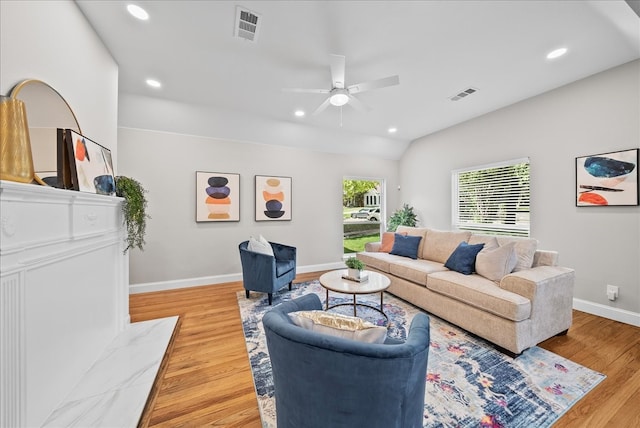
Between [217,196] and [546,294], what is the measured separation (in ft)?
14.8

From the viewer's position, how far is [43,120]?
5.38ft

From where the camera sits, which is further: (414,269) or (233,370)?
(414,269)

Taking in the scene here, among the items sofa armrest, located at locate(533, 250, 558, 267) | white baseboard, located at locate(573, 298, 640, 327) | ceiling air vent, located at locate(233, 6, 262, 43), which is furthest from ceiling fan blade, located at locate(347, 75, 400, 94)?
white baseboard, located at locate(573, 298, 640, 327)

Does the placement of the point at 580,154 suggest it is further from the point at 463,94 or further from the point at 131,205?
the point at 131,205

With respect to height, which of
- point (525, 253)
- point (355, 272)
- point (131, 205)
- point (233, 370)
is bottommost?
point (233, 370)

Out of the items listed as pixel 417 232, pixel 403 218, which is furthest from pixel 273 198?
pixel 403 218

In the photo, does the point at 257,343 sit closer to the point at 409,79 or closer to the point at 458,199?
the point at 409,79

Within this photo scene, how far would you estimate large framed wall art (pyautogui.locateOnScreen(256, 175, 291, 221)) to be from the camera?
179 inches

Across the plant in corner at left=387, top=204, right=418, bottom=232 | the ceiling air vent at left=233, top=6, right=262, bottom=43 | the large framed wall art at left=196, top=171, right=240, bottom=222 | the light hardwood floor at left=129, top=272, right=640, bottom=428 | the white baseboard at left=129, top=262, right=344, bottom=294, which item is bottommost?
the light hardwood floor at left=129, top=272, right=640, bottom=428

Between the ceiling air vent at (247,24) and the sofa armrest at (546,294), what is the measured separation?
3334mm

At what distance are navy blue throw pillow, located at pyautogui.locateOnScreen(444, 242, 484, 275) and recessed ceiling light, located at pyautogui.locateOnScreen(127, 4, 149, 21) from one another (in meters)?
4.02

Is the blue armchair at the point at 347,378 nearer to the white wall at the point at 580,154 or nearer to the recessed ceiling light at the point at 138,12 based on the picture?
the recessed ceiling light at the point at 138,12

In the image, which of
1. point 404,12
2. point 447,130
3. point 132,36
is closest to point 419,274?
point 404,12

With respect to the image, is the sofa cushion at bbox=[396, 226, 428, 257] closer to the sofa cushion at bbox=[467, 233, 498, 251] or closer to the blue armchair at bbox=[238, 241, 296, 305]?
the sofa cushion at bbox=[467, 233, 498, 251]
